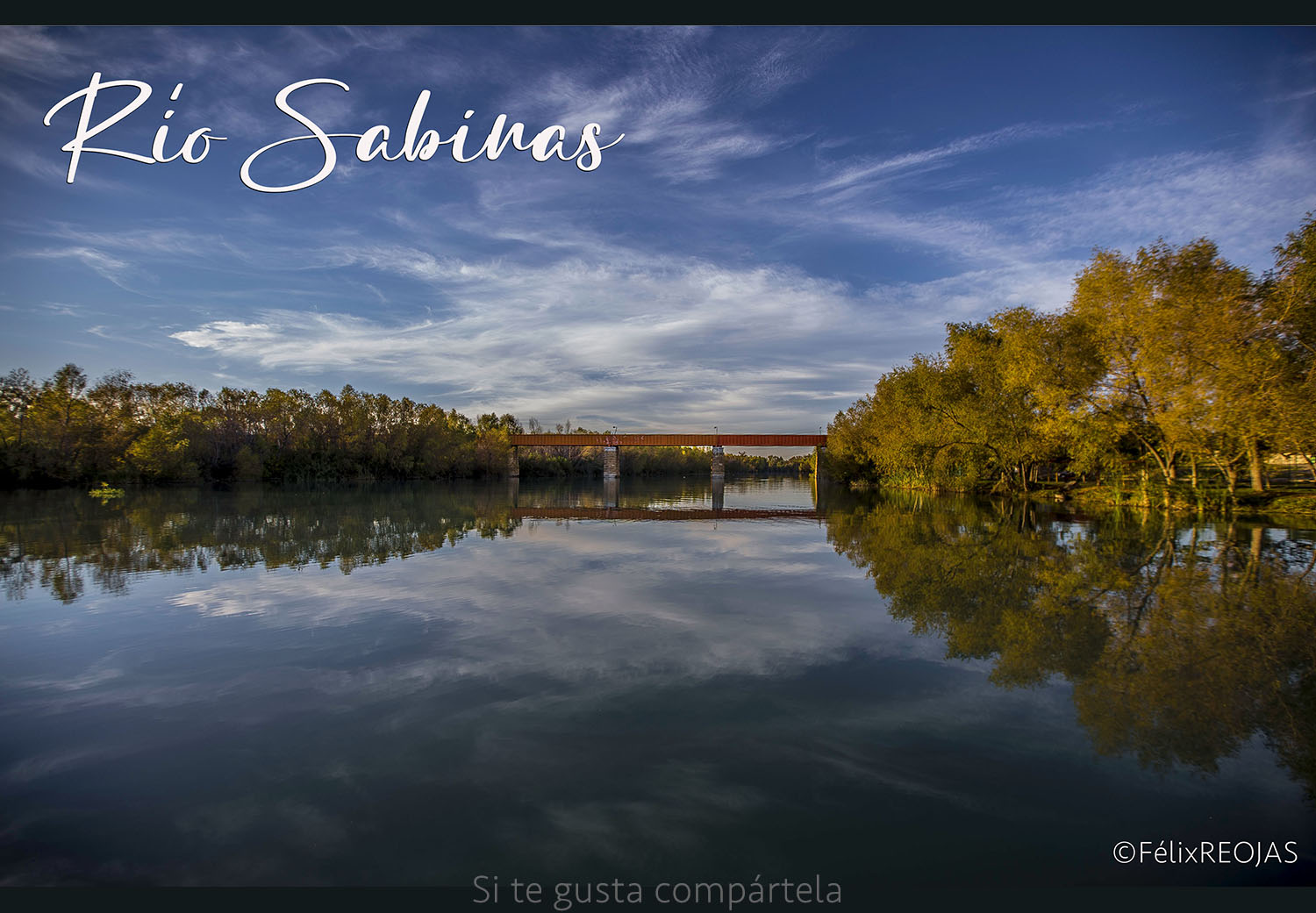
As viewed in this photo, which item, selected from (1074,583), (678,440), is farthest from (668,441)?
(1074,583)

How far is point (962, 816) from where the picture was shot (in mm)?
4125

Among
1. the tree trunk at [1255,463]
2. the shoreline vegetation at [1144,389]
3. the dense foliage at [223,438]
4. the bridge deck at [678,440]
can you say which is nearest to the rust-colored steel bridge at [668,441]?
the bridge deck at [678,440]

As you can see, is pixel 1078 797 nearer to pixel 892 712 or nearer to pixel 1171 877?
pixel 1171 877

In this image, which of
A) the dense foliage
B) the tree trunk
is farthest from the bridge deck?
the tree trunk

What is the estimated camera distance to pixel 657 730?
212 inches

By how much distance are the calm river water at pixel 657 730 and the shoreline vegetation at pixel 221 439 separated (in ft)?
168

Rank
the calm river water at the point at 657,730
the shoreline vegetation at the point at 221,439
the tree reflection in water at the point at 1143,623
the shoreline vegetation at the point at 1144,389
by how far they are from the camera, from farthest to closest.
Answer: the shoreline vegetation at the point at 221,439 < the shoreline vegetation at the point at 1144,389 < the tree reflection in water at the point at 1143,623 < the calm river water at the point at 657,730

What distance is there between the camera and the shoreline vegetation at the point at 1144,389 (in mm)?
24375

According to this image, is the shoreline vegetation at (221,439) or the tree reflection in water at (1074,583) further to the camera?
the shoreline vegetation at (221,439)

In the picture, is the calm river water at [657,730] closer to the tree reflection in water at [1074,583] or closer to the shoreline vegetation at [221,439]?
the tree reflection in water at [1074,583]

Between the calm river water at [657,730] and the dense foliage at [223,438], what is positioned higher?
the dense foliage at [223,438]

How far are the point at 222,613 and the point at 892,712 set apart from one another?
30.8 ft

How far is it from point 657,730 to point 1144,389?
3415cm

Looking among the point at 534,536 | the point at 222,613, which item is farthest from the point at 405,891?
the point at 534,536
